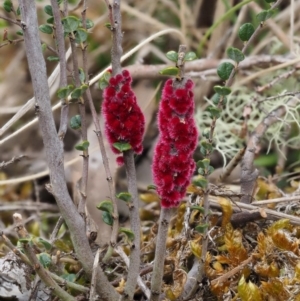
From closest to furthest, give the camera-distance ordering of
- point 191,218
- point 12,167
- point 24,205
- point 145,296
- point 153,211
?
1. point 145,296
2. point 191,218
3. point 153,211
4. point 24,205
5. point 12,167

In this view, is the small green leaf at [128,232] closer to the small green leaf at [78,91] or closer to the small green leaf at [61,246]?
the small green leaf at [78,91]

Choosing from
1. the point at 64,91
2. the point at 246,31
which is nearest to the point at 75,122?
the point at 64,91

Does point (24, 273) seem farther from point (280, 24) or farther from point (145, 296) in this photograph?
point (280, 24)

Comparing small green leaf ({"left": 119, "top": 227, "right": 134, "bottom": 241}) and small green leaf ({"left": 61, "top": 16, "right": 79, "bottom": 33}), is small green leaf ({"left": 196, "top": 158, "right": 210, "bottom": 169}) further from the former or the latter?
small green leaf ({"left": 61, "top": 16, "right": 79, "bottom": 33})

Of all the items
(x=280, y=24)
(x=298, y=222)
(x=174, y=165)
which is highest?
(x=280, y=24)

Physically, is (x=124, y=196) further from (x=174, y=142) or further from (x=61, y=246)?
(x=61, y=246)

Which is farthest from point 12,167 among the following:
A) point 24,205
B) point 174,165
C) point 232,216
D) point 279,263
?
point 174,165
